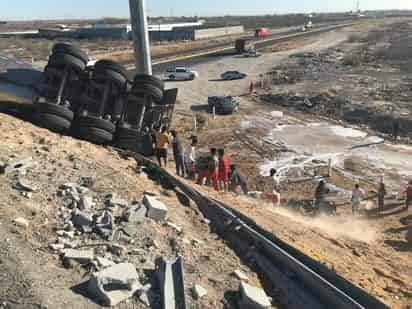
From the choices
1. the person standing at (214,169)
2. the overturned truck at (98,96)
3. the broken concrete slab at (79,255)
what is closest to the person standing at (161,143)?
the overturned truck at (98,96)

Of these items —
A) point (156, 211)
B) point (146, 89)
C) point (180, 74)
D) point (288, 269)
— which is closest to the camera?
point (288, 269)

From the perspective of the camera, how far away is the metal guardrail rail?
250 inches

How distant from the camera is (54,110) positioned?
11883 mm

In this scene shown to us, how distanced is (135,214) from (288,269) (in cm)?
269

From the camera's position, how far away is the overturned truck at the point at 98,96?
12.3 meters

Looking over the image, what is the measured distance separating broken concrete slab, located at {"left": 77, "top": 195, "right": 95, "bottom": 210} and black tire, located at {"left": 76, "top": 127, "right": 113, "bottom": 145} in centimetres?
432

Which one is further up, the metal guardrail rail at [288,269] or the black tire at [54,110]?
the black tire at [54,110]

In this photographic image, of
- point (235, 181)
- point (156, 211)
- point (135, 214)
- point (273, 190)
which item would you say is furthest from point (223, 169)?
point (135, 214)

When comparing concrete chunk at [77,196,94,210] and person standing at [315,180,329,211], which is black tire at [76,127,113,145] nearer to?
concrete chunk at [77,196,94,210]

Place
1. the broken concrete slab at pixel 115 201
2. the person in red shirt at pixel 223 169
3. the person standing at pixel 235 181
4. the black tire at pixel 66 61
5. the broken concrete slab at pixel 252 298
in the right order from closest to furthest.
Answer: the broken concrete slab at pixel 252 298, the broken concrete slab at pixel 115 201, the black tire at pixel 66 61, the person in red shirt at pixel 223 169, the person standing at pixel 235 181

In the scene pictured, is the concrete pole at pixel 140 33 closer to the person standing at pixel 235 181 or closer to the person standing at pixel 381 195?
the person standing at pixel 235 181

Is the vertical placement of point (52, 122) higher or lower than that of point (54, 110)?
lower

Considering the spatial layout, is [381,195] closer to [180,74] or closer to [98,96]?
[98,96]

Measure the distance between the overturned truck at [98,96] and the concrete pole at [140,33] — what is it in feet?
12.4
